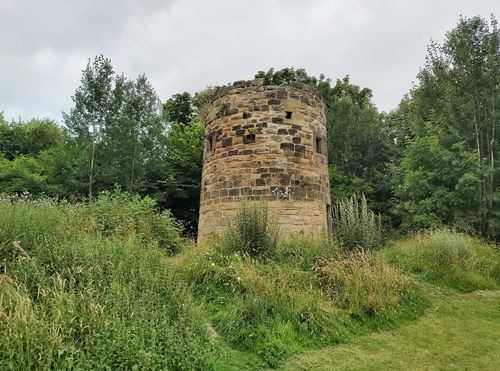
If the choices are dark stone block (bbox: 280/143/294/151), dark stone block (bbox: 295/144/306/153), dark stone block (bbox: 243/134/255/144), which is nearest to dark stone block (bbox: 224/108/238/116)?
dark stone block (bbox: 243/134/255/144)

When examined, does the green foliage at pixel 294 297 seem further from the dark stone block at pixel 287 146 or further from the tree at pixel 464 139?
the tree at pixel 464 139

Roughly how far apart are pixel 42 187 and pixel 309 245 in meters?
15.3

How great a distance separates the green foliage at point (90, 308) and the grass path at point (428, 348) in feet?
4.25

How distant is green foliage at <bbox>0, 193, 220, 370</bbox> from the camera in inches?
110

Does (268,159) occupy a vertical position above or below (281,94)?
below

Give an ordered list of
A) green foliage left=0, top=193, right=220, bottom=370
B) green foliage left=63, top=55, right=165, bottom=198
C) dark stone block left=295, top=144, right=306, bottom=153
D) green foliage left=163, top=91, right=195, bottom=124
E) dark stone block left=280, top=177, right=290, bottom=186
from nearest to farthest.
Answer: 1. green foliage left=0, top=193, right=220, bottom=370
2. dark stone block left=280, top=177, right=290, bottom=186
3. dark stone block left=295, top=144, right=306, bottom=153
4. green foliage left=63, top=55, right=165, bottom=198
5. green foliage left=163, top=91, right=195, bottom=124

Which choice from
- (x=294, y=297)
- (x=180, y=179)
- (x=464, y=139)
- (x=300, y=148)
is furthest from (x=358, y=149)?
(x=294, y=297)

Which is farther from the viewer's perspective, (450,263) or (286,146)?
(286,146)

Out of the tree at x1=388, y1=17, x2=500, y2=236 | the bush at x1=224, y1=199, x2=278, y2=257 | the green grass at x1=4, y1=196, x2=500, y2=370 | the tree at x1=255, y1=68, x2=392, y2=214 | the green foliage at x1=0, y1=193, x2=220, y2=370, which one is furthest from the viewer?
the tree at x1=255, y1=68, x2=392, y2=214

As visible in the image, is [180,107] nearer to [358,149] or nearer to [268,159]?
[358,149]

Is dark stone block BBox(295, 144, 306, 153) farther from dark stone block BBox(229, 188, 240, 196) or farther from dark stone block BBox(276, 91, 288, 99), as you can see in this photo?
dark stone block BBox(229, 188, 240, 196)

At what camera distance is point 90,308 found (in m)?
3.17

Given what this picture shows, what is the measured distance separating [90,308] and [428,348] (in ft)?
12.7

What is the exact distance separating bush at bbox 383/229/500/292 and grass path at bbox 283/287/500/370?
1.36 m
